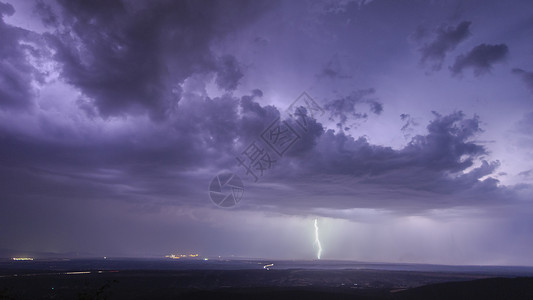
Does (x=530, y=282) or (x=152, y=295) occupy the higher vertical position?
(x=530, y=282)

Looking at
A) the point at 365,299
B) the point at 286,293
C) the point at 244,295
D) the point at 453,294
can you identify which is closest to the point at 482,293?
the point at 453,294

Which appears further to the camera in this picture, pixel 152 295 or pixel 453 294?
pixel 152 295

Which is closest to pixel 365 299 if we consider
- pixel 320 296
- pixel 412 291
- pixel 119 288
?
pixel 320 296

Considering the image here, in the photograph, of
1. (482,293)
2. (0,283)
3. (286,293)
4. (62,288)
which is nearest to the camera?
(482,293)

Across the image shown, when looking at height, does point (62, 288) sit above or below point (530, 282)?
below

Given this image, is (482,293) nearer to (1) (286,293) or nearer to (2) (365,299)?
(2) (365,299)

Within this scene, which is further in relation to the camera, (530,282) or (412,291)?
(412,291)

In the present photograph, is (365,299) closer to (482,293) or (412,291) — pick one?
(412,291)

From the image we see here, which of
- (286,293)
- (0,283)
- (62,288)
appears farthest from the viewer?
(0,283)

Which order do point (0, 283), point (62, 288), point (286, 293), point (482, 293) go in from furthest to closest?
point (0, 283)
point (62, 288)
point (286, 293)
point (482, 293)
